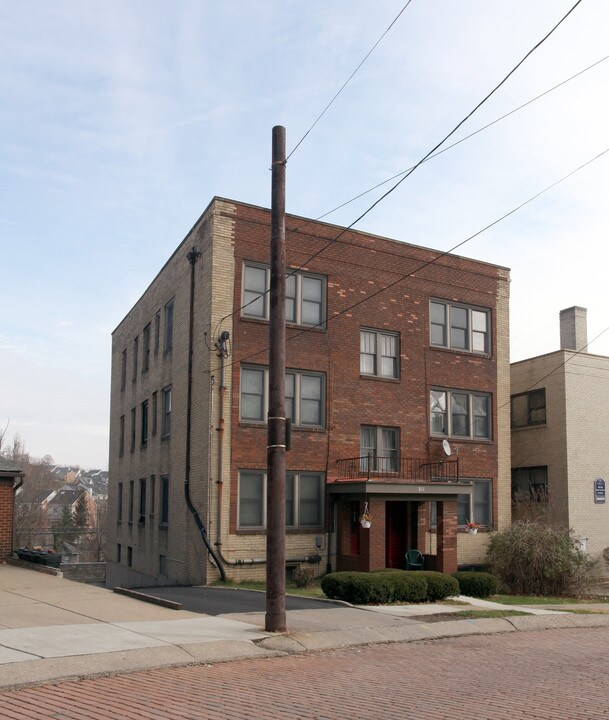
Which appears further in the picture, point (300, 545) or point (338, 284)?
point (338, 284)

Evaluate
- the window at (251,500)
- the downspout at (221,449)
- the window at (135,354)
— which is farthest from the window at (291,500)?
Answer: the window at (135,354)

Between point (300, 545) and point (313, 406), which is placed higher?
point (313, 406)

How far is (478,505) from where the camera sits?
28375mm

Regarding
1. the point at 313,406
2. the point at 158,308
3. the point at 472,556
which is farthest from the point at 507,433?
the point at 158,308

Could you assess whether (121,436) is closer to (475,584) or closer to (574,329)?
(574,329)

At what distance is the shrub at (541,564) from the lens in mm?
23359

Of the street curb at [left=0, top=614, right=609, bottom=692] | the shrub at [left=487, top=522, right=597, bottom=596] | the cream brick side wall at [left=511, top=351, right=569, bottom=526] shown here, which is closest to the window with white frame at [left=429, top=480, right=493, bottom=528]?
the cream brick side wall at [left=511, top=351, right=569, bottom=526]

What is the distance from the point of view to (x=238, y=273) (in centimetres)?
2434

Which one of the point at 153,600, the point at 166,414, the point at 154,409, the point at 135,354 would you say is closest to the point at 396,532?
the point at 166,414

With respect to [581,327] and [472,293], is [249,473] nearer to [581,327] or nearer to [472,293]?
[472,293]

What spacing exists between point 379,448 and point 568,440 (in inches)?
329

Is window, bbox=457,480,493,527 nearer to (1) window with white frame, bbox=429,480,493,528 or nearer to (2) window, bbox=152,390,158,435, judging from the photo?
(1) window with white frame, bbox=429,480,493,528

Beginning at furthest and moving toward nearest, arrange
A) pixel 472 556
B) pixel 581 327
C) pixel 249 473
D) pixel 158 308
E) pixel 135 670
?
pixel 581 327, pixel 158 308, pixel 472 556, pixel 249 473, pixel 135 670

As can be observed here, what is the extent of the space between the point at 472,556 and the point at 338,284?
10237 mm
